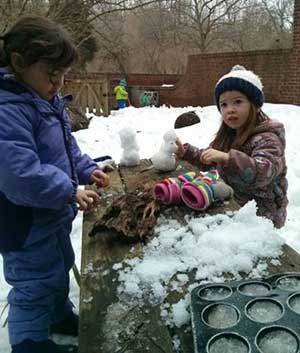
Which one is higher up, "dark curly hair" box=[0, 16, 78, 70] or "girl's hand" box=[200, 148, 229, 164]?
"dark curly hair" box=[0, 16, 78, 70]

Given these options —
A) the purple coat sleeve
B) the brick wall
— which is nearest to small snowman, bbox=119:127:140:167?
the purple coat sleeve

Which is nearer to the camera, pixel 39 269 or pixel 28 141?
pixel 28 141

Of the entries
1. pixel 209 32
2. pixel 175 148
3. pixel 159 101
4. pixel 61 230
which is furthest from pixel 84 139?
pixel 209 32

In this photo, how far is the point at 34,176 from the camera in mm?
1401

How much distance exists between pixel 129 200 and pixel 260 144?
0.85m

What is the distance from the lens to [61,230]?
5.85ft

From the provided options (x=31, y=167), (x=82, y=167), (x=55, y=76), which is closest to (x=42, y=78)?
(x=55, y=76)

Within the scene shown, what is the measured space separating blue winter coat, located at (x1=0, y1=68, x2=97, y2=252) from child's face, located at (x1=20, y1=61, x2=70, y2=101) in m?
0.03

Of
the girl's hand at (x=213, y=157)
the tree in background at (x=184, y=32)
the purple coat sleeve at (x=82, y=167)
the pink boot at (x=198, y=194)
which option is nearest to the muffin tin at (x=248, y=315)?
the pink boot at (x=198, y=194)

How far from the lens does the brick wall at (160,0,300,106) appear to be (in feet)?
37.2

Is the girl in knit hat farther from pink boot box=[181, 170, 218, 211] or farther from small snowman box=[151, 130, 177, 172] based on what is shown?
pink boot box=[181, 170, 218, 211]

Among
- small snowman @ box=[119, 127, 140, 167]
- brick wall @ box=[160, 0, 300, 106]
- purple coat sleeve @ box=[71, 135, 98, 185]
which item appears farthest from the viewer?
brick wall @ box=[160, 0, 300, 106]

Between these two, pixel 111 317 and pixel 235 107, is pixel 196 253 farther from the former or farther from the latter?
pixel 235 107

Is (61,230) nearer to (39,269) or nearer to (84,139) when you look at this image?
(39,269)
